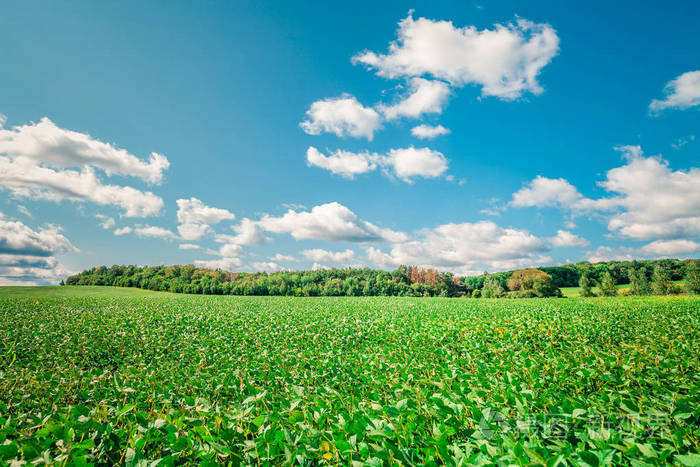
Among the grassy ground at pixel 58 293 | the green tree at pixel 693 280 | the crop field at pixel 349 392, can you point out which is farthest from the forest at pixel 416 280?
the crop field at pixel 349 392

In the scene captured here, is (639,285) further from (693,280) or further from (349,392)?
(349,392)

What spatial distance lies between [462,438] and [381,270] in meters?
106

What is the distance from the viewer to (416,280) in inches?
3964

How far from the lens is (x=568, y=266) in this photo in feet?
338

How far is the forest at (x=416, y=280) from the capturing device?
2675 inches

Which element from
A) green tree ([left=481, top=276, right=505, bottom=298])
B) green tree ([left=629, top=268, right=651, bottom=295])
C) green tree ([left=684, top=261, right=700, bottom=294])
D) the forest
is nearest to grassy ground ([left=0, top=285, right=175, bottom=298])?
the forest

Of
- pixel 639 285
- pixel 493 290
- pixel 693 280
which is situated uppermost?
pixel 693 280

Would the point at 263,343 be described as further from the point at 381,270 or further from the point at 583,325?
the point at 381,270

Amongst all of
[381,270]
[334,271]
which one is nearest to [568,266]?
[381,270]

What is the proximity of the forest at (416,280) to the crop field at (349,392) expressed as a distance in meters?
65.6

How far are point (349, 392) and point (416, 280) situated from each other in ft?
321

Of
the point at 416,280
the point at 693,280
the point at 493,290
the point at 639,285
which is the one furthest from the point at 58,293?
the point at 693,280

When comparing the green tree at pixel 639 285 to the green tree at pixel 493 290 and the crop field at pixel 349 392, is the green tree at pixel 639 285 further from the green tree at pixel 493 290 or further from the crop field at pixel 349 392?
the crop field at pixel 349 392

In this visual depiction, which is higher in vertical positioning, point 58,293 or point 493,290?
point 58,293
